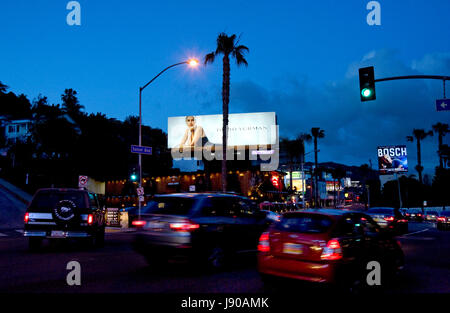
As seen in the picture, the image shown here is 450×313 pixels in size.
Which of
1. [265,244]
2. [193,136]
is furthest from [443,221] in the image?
[193,136]

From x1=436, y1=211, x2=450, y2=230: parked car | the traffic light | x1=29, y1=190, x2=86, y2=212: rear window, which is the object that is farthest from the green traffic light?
x1=436, y1=211, x2=450, y2=230: parked car

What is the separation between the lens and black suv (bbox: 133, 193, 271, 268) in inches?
366

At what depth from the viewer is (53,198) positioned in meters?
14.2

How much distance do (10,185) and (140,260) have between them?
3859 cm

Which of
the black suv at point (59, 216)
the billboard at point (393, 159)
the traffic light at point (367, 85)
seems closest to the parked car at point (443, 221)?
the traffic light at point (367, 85)

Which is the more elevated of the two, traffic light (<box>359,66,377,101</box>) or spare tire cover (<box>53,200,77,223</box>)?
traffic light (<box>359,66,377,101</box>)

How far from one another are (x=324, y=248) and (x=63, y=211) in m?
9.25

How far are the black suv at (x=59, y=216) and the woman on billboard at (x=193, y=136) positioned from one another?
4180cm

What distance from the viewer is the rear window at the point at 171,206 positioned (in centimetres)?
966

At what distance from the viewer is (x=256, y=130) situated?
5278 cm

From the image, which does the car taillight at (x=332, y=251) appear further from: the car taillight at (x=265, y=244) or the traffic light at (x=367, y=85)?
the traffic light at (x=367, y=85)

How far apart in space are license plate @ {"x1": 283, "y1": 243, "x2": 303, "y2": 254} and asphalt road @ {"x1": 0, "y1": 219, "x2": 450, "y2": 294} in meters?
0.96

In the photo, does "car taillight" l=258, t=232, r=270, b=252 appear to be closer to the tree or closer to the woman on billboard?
the woman on billboard
